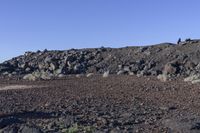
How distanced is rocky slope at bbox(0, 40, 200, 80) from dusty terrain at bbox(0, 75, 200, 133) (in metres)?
6.53

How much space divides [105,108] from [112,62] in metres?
22.2

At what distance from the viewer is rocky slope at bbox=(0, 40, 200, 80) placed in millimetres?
32812

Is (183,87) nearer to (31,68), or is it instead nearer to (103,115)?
(103,115)

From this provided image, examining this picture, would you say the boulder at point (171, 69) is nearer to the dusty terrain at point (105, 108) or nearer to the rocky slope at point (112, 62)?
the rocky slope at point (112, 62)

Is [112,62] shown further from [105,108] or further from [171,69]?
[105,108]

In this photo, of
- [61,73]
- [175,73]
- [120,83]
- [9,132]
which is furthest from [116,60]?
[9,132]

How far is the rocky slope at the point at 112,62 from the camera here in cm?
3281

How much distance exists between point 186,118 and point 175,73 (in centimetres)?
1557

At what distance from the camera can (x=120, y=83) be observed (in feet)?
87.9

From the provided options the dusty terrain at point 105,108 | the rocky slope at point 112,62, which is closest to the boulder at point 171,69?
the rocky slope at point 112,62

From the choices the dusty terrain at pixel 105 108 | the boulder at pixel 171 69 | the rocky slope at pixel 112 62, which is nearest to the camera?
the dusty terrain at pixel 105 108

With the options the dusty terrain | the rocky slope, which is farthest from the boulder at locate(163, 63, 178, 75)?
the dusty terrain

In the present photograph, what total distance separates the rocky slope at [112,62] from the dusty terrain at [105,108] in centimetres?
653

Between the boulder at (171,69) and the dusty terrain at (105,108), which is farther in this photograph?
the boulder at (171,69)
